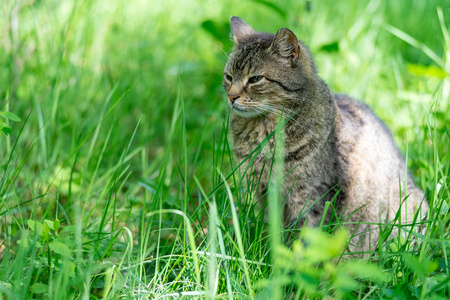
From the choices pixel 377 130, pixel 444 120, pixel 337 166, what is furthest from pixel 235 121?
pixel 444 120

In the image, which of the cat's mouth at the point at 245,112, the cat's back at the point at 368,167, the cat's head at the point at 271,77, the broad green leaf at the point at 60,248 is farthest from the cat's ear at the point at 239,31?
the broad green leaf at the point at 60,248

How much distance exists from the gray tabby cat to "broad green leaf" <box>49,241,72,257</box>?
3.19 ft

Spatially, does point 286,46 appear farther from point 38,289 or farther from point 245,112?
point 38,289

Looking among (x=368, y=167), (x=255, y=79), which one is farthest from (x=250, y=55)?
(x=368, y=167)

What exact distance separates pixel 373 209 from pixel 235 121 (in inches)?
35.9

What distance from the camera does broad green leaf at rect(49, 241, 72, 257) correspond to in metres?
1.55

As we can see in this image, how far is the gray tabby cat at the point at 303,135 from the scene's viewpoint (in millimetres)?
2252

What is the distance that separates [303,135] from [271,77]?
35cm

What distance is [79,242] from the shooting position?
5.28ft

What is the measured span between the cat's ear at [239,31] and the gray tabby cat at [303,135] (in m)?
0.03

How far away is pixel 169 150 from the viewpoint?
2299 mm

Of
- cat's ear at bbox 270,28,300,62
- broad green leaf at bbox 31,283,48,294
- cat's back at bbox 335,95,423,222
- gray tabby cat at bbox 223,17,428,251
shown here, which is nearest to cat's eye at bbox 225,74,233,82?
gray tabby cat at bbox 223,17,428,251

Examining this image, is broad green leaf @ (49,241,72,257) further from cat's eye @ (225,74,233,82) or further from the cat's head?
cat's eye @ (225,74,233,82)

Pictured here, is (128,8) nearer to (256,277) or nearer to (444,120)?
(444,120)
